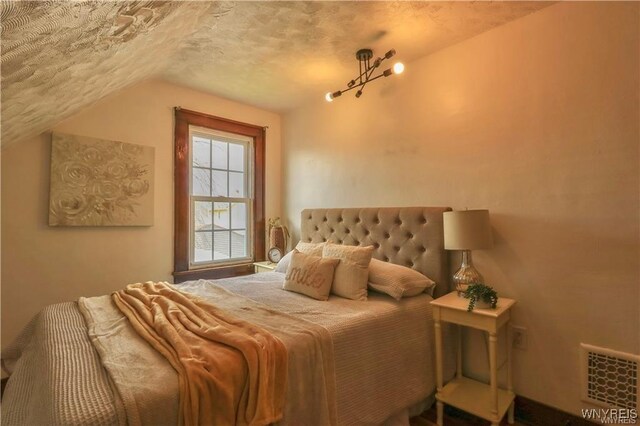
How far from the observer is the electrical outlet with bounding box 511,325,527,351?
6.77ft

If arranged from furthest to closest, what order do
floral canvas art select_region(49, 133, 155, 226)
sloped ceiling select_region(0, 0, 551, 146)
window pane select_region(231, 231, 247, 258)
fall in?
window pane select_region(231, 231, 247, 258) < floral canvas art select_region(49, 133, 155, 226) < sloped ceiling select_region(0, 0, 551, 146)

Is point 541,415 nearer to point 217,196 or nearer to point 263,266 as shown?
point 263,266

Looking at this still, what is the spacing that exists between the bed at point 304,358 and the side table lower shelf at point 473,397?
109mm

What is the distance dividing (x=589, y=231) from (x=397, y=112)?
5.39 ft

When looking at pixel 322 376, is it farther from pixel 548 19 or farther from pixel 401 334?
pixel 548 19

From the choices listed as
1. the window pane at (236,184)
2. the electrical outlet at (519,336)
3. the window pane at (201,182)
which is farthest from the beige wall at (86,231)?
the electrical outlet at (519,336)

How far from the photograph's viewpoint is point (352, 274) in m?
2.24

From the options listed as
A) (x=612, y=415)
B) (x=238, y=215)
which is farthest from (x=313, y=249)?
(x=612, y=415)

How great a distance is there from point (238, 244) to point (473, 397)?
108 inches

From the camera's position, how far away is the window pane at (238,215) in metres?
3.72

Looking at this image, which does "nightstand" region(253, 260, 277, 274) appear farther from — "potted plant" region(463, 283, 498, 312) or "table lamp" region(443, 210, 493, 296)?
"potted plant" region(463, 283, 498, 312)

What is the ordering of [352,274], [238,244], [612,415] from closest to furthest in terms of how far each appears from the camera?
1. [612,415]
2. [352,274]
3. [238,244]

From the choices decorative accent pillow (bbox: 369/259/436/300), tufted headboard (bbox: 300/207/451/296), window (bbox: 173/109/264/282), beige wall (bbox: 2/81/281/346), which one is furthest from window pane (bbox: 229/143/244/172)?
decorative accent pillow (bbox: 369/259/436/300)

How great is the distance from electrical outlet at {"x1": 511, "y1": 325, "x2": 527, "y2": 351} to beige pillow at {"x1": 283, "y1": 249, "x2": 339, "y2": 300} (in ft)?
4.18
